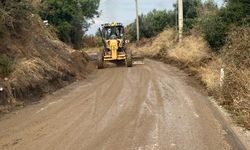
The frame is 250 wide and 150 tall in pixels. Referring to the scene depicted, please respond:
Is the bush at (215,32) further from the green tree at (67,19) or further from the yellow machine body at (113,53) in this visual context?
the green tree at (67,19)

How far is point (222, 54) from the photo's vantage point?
21750 mm

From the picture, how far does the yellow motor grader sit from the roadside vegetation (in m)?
3.64

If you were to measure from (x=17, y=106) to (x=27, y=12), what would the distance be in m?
6.82

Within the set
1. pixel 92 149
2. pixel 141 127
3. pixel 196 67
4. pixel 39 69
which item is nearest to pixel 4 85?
pixel 39 69

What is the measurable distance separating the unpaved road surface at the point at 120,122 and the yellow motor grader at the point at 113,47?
503 inches

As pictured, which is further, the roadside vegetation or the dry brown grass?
the dry brown grass

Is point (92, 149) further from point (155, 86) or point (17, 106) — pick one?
point (155, 86)

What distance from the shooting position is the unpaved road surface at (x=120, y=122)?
34.6 feet

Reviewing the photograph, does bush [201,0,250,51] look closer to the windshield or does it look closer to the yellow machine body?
the yellow machine body

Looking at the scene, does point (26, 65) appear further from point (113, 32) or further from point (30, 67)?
point (113, 32)

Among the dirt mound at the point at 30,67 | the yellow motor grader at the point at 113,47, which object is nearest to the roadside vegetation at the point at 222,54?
the yellow motor grader at the point at 113,47

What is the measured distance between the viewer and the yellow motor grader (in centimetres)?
3247

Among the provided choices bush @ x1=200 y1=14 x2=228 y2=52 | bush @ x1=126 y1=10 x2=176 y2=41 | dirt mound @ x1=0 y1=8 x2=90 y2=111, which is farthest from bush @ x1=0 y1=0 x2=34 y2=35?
bush @ x1=126 y1=10 x2=176 y2=41

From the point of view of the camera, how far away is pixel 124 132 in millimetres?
11523
